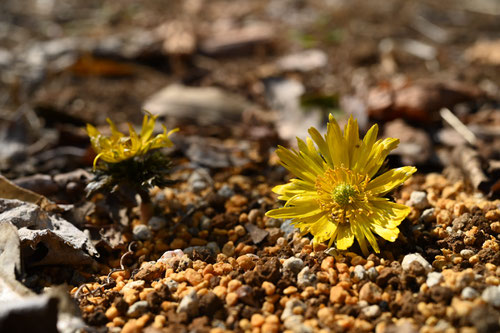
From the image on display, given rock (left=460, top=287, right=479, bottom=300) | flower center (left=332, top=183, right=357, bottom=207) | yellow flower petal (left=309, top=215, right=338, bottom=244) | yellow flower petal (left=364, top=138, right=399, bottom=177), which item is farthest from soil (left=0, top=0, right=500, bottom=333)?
yellow flower petal (left=364, top=138, right=399, bottom=177)

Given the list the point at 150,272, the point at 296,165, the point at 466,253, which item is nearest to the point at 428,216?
the point at 466,253

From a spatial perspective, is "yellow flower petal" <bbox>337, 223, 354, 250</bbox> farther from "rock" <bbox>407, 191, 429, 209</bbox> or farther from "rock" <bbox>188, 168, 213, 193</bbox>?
"rock" <bbox>188, 168, 213, 193</bbox>

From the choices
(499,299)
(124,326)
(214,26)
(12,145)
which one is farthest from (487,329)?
(214,26)

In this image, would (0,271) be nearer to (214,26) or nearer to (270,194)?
(270,194)

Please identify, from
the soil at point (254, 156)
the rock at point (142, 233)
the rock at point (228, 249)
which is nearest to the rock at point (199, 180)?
the soil at point (254, 156)

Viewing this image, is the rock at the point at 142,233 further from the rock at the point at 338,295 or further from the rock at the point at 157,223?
the rock at the point at 338,295

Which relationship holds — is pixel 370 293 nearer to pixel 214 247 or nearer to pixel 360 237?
pixel 360 237

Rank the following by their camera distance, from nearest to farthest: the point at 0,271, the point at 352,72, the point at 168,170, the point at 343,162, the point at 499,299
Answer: the point at 499,299, the point at 0,271, the point at 343,162, the point at 168,170, the point at 352,72
